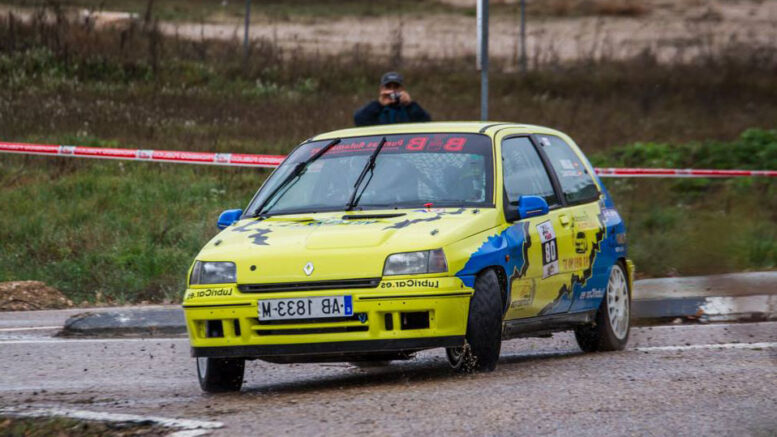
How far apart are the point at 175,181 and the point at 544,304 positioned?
42.4 feet

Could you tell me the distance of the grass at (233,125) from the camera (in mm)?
14938

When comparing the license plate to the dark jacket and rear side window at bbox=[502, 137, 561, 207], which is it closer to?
rear side window at bbox=[502, 137, 561, 207]

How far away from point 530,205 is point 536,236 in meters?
0.30

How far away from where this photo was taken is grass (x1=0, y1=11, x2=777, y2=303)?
14.9m

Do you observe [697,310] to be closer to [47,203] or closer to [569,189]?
[569,189]

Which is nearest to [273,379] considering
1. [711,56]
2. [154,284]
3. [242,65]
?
[154,284]

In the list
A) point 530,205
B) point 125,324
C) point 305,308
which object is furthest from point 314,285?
point 125,324

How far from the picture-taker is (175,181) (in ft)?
68.2

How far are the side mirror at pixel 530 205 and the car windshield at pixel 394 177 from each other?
0.63 feet

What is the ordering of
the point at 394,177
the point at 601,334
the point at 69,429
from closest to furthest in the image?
the point at 69,429, the point at 394,177, the point at 601,334

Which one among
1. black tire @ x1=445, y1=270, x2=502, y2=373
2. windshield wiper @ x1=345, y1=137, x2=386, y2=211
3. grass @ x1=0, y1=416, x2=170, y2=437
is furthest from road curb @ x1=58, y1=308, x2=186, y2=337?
grass @ x1=0, y1=416, x2=170, y2=437

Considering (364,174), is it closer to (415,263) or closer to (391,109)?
(415,263)

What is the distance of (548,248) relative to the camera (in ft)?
28.2

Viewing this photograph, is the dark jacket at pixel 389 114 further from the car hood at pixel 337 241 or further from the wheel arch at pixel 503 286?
the wheel arch at pixel 503 286
